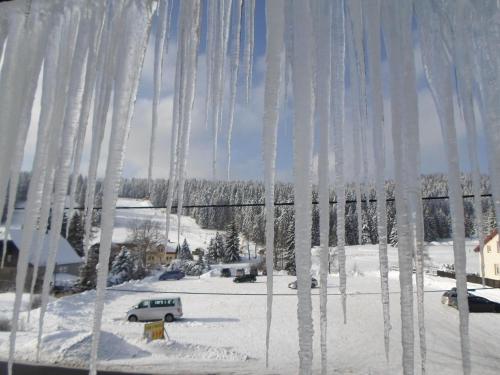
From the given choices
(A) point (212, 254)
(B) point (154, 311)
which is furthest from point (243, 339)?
(A) point (212, 254)

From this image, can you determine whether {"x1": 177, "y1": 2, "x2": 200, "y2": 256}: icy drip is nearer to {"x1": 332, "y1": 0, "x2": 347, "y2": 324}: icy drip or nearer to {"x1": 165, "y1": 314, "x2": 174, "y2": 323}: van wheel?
{"x1": 332, "y1": 0, "x2": 347, "y2": 324}: icy drip

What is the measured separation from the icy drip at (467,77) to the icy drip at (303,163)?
434 millimetres

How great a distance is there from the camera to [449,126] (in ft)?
3.47

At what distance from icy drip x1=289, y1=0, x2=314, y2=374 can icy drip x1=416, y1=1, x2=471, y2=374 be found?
0.35m

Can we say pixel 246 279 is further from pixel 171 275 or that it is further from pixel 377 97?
pixel 377 97

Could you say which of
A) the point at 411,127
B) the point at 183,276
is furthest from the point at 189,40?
the point at 183,276

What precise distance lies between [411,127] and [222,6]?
2.98 ft

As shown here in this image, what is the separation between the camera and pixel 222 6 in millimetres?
1520

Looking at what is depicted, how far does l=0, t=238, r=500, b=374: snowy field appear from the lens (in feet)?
36.7

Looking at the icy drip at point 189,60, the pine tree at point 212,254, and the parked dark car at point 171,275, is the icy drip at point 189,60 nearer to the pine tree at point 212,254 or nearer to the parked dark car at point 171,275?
the parked dark car at point 171,275

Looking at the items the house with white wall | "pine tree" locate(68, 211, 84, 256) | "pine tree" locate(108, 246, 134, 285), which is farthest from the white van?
"pine tree" locate(108, 246, 134, 285)

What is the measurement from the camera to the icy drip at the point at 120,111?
123 centimetres

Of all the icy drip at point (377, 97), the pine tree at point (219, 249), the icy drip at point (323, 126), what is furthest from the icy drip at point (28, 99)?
the pine tree at point (219, 249)

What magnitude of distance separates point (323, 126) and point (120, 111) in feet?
2.20
